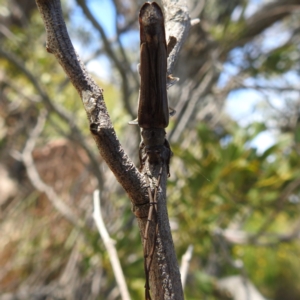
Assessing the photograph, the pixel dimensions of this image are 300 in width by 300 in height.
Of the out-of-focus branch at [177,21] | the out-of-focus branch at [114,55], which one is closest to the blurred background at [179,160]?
the out-of-focus branch at [114,55]

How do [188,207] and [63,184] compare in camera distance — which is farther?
[63,184]

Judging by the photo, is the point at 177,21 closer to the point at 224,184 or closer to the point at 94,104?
the point at 94,104

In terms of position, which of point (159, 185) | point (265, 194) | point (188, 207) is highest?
point (265, 194)

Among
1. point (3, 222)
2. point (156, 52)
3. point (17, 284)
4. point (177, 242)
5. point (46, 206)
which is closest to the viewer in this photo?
point (156, 52)

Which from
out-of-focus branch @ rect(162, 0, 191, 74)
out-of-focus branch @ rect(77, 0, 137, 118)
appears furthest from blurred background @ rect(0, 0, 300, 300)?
out-of-focus branch @ rect(162, 0, 191, 74)

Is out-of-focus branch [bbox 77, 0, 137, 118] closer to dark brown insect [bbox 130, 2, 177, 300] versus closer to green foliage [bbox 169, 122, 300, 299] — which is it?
green foliage [bbox 169, 122, 300, 299]

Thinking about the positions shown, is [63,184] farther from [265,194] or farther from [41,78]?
[265,194]

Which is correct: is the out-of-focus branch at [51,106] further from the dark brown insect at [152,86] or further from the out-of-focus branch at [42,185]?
the dark brown insect at [152,86]

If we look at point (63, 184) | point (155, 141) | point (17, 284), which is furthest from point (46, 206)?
point (155, 141)

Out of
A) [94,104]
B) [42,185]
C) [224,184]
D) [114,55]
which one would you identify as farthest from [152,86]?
[42,185]
